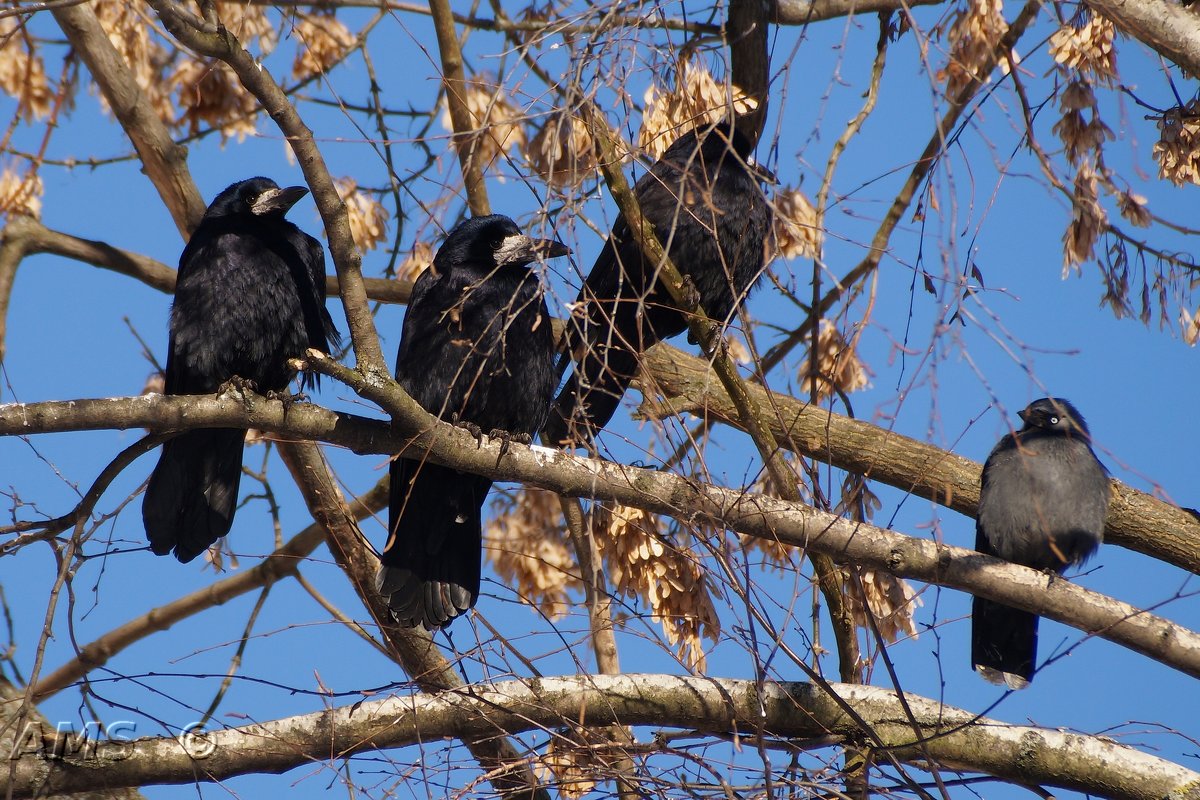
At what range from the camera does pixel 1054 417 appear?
5637 millimetres

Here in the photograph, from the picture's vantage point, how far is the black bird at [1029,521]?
5340 millimetres

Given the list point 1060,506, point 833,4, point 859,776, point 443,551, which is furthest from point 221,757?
point 833,4

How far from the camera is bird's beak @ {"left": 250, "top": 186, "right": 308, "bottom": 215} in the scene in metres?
5.27

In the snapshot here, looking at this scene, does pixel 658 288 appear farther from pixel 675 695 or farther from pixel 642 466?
pixel 675 695

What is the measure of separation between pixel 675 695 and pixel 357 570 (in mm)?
2118

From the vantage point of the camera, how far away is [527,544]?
6379 mm

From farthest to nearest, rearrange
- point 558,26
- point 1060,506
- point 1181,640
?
point 1060,506 < point 1181,640 < point 558,26

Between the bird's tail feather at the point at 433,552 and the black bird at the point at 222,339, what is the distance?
2.41 feet

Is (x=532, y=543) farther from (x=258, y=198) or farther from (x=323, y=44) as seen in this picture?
(x=323, y=44)

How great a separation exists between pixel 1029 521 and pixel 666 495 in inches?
88.8

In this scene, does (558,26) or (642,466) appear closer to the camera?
(558,26)

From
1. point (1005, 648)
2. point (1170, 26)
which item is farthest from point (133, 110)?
point (1005, 648)

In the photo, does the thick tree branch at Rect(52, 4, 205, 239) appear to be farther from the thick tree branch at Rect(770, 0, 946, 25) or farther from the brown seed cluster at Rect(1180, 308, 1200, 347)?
the brown seed cluster at Rect(1180, 308, 1200, 347)

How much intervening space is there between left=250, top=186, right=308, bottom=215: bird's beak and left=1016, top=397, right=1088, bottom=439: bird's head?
3.51 meters
